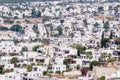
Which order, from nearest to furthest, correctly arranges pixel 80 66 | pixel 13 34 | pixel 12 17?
pixel 80 66, pixel 13 34, pixel 12 17

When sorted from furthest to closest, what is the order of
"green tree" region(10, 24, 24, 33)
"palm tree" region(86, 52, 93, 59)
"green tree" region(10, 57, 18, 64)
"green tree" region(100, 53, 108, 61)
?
1. "green tree" region(10, 24, 24, 33)
2. "green tree" region(10, 57, 18, 64)
3. "palm tree" region(86, 52, 93, 59)
4. "green tree" region(100, 53, 108, 61)

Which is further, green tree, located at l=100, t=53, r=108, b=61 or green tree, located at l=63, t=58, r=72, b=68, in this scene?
green tree, located at l=100, t=53, r=108, b=61

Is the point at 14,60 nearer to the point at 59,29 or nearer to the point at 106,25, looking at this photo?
the point at 59,29

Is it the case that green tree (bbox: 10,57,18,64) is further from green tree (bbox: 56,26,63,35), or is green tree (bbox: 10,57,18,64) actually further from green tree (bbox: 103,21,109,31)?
green tree (bbox: 103,21,109,31)

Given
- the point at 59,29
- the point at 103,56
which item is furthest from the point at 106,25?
the point at 103,56

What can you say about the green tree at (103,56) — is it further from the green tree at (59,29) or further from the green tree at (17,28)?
the green tree at (17,28)

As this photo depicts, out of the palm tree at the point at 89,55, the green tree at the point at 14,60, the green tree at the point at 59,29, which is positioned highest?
the palm tree at the point at 89,55

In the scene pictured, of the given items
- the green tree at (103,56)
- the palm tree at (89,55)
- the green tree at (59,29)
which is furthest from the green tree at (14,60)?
the green tree at (59,29)

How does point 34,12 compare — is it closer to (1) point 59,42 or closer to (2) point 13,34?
(2) point 13,34

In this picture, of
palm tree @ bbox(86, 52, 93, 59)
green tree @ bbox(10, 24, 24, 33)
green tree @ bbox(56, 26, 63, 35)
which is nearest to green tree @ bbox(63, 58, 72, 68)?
palm tree @ bbox(86, 52, 93, 59)

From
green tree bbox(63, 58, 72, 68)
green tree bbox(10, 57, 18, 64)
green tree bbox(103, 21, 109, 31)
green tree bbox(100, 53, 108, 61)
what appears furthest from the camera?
green tree bbox(103, 21, 109, 31)

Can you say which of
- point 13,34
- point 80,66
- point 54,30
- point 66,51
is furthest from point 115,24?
point 80,66
